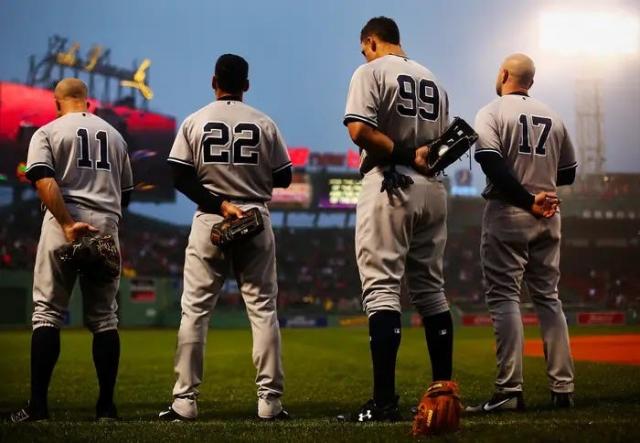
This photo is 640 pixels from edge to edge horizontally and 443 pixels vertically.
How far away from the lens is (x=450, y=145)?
3309mm

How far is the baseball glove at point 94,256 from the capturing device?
3553 mm

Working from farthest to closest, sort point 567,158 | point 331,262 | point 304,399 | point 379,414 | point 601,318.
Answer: point 331,262 < point 601,318 < point 304,399 < point 567,158 < point 379,414

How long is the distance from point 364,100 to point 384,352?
41.7 inches

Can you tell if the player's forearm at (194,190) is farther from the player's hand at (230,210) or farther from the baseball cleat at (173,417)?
the baseball cleat at (173,417)

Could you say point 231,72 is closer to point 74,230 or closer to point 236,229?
point 236,229

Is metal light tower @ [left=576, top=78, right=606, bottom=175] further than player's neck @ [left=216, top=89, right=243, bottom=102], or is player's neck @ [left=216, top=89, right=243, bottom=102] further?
metal light tower @ [left=576, top=78, right=606, bottom=175]

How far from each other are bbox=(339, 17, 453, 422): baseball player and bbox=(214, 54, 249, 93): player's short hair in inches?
24.8

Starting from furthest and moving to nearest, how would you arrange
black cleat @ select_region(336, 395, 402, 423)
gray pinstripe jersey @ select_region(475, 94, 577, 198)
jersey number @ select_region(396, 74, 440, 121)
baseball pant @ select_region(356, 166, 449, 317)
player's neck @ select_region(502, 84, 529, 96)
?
player's neck @ select_region(502, 84, 529, 96)
gray pinstripe jersey @ select_region(475, 94, 577, 198)
jersey number @ select_region(396, 74, 440, 121)
baseball pant @ select_region(356, 166, 449, 317)
black cleat @ select_region(336, 395, 402, 423)

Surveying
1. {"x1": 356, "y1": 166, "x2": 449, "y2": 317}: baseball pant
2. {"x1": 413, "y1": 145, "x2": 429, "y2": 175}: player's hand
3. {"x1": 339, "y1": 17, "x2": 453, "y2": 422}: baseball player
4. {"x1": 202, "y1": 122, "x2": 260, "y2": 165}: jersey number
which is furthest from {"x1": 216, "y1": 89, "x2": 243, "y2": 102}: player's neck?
{"x1": 413, "y1": 145, "x2": 429, "y2": 175}: player's hand

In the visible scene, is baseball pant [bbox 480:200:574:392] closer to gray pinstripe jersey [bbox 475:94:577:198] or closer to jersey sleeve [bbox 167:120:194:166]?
gray pinstripe jersey [bbox 475:94:577:198]

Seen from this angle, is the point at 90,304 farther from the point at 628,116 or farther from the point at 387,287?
the point at 628,116

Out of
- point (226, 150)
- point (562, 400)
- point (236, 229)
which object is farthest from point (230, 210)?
point (562, 400)

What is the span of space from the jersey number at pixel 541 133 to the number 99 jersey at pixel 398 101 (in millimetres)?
634

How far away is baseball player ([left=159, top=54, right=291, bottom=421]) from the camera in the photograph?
3.57 meters
